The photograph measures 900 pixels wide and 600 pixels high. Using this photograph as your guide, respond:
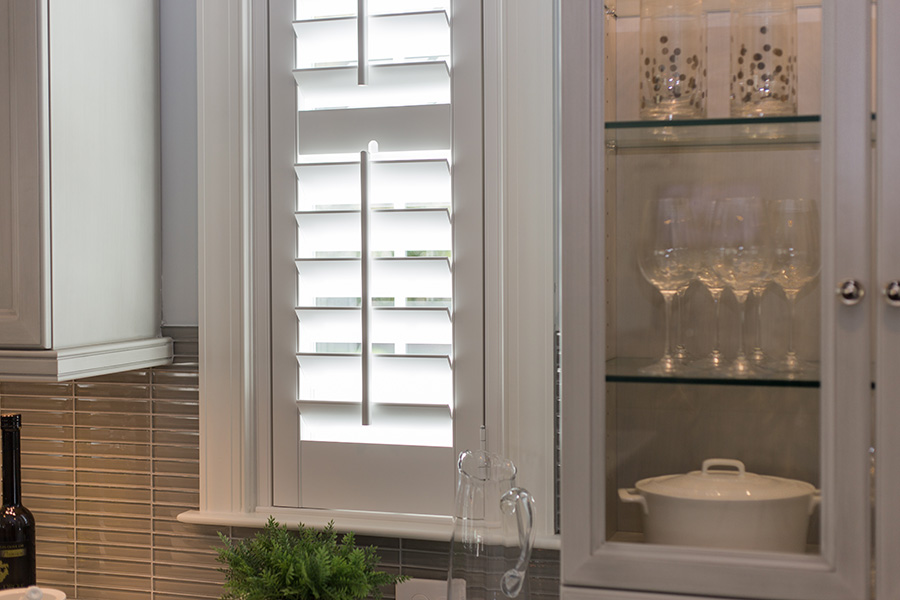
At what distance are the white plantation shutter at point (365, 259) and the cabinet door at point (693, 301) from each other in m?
0.35

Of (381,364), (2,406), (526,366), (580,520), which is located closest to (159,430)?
(2,406)

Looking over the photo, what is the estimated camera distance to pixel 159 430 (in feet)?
4.63

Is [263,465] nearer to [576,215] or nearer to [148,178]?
[148,178]

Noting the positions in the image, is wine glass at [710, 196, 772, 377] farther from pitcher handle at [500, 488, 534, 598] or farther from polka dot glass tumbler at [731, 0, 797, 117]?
pitcher handle at [500, 488, 534, 598]

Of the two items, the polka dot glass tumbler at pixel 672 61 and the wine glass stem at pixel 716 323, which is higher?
the polka dot glass tumbler at pixel 672 61

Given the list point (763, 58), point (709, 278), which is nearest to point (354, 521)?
point (709, 278)

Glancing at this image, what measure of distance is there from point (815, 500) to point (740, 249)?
0.99 ft

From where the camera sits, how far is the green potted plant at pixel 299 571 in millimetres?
1096

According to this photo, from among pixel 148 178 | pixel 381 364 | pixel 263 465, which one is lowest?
pixel 263 465

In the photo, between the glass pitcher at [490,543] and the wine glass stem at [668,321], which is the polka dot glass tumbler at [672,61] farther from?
the glass pitcher at [490,543]

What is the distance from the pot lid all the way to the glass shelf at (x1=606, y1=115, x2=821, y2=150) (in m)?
0.39

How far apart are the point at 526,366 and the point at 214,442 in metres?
0.56

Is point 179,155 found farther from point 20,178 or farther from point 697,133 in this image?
point 697,133

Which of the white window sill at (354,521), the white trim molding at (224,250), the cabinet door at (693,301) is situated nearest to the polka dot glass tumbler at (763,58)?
the cabinet door at (693,301)
